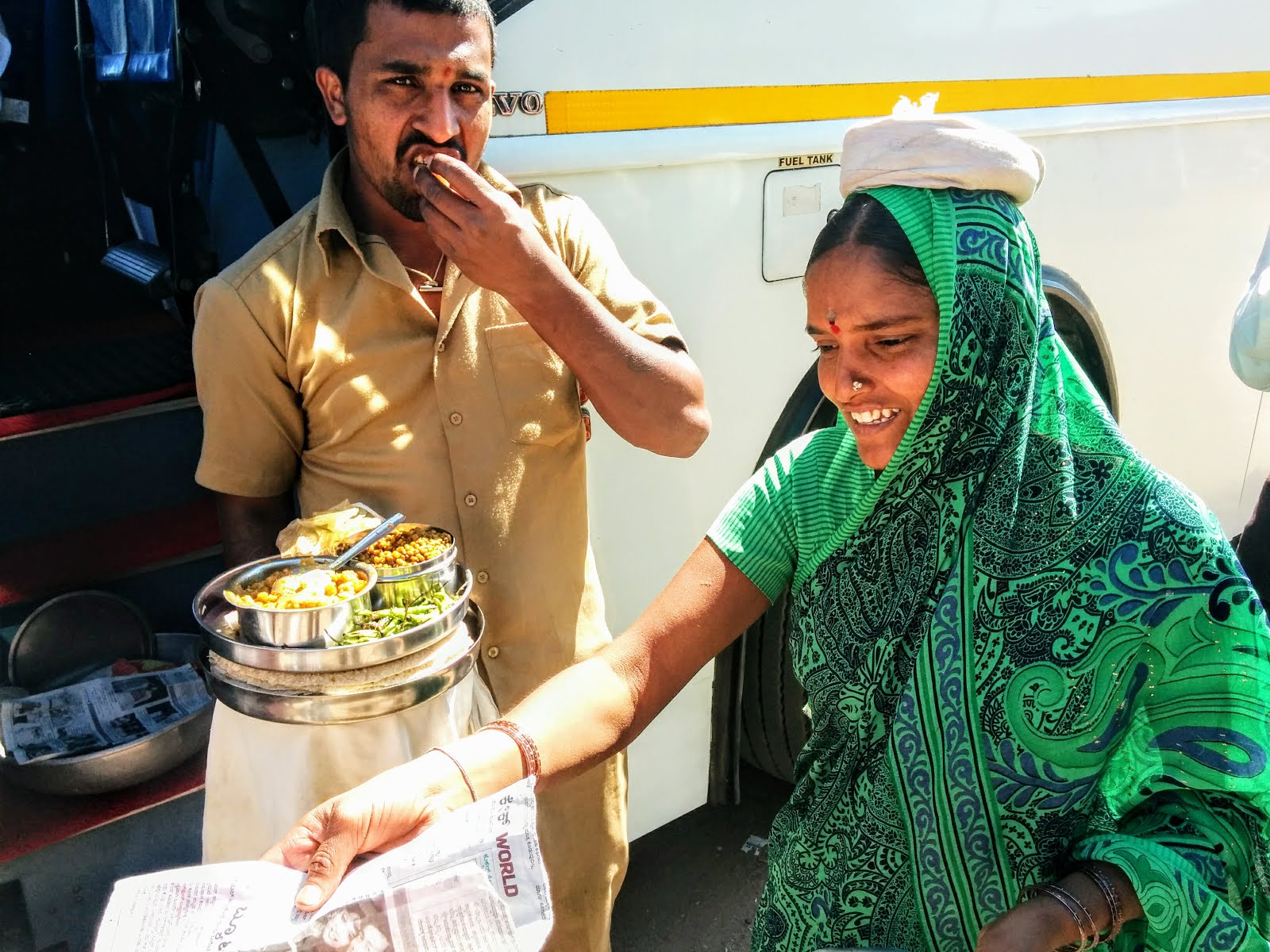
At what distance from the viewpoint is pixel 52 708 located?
2.42 m

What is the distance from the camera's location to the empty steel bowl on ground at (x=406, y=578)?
1.63 metres

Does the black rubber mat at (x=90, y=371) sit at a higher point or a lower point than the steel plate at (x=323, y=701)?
→ higher

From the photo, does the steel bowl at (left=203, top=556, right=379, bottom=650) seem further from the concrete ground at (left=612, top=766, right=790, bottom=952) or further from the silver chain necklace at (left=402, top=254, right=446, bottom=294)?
the concrete ground at (left=612, top=766, right=790, bottom=952)

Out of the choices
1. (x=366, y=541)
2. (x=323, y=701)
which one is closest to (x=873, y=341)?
(x=366, y=541)

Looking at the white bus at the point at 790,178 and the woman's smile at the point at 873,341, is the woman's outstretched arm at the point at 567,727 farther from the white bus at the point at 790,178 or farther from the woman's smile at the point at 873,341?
the white bus at the point at 790,178

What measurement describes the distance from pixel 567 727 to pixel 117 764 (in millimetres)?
1190

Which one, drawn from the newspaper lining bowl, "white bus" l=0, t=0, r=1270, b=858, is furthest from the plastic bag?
the newspaper lining bowl

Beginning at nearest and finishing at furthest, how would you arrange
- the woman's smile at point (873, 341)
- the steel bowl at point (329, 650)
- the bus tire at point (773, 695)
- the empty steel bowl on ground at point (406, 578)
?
the woman's smile at point (873, 341) < the steel bowl at point (329, 650) < the empty steel bowl on ground at point (406, 578) < the bus tire at point (773, 695)

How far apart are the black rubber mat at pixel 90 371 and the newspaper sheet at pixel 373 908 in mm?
1866

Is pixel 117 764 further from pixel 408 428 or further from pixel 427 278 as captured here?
pixel 427 278

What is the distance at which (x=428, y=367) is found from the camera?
74.9 inches

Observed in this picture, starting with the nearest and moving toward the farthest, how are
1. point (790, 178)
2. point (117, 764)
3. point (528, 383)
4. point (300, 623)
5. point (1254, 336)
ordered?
1. point (300, 623)
2. point (528, 383)
3. point (117, 764)
4. point (790, 178)
5. point (1254, 336)

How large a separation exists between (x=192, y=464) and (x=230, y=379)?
1181 millimetres

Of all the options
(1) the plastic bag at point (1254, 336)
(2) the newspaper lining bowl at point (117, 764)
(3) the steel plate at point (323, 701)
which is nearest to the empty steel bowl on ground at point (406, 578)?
(3) the steel plate at point (323, 701)
